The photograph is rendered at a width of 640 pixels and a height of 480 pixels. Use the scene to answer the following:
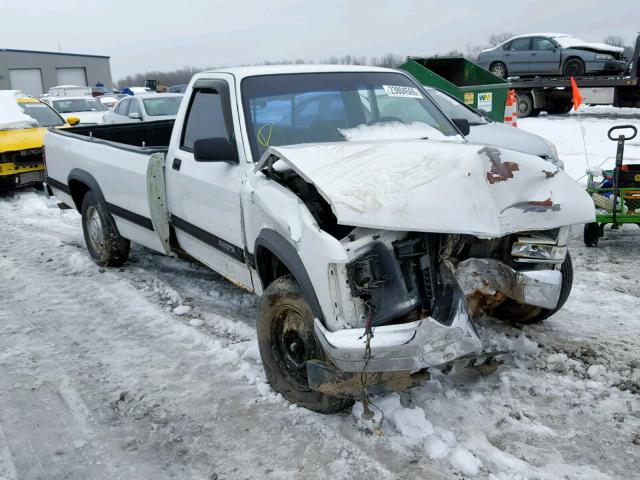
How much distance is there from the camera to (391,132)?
4.03 metres

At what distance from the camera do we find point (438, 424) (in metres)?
3.10

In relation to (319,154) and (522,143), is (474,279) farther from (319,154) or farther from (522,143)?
(522,143)

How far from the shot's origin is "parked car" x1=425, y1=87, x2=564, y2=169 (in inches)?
291

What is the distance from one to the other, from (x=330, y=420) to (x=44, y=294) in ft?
11.2

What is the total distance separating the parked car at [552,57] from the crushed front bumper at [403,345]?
60.7 ft

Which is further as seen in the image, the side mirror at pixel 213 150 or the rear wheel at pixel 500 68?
the rear wheel at pixel 500 68

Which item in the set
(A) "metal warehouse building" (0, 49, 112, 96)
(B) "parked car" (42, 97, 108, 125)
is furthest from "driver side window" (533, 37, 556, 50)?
(A) "metal warehouse building" (0, 49, 112, 96)

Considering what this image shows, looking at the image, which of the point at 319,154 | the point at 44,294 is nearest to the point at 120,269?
the point at 44,294

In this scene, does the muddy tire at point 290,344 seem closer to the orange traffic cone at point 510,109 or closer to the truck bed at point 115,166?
the truck bed at point 115,166

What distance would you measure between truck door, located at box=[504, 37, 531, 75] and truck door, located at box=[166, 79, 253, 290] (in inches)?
694

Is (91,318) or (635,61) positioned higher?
(635,61)

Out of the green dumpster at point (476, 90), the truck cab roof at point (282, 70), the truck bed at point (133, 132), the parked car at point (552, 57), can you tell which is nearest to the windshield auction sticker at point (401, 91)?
the truck cab roof at point (282, 70)

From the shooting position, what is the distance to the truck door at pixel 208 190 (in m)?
3.79

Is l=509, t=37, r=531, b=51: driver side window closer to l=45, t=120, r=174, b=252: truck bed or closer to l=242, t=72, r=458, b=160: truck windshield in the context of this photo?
l=45, t=120, r=174, b=252: truck bed
